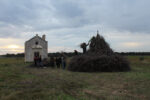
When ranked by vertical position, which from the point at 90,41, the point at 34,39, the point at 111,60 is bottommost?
the point at 111,60

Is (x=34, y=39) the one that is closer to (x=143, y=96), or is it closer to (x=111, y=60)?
(x=111, y=60)

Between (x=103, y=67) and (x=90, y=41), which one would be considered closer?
(x=103, y=67)

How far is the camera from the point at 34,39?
29.6m

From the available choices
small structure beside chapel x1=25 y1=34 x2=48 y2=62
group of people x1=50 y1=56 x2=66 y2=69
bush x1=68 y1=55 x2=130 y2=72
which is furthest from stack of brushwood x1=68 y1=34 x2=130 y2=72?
small structure beside chapel x1=25 y1=34 x2=48 y2=62

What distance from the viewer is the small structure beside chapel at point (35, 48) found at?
29.1 m

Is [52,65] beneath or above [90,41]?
beneath

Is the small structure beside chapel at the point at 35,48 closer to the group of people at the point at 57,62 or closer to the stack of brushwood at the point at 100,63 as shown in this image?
the group of people at the point at 57,62

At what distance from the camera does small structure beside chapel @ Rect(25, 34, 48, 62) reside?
95.3ft

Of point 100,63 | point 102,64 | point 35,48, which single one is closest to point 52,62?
point 100,63

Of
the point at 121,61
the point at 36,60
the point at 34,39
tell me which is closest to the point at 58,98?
the point at 121,61

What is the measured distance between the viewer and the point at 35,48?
29109 mm

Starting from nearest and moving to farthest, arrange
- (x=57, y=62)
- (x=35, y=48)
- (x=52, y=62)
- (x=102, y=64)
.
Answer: (x=102, y=64) → (x=57, y=62) → (x=52, y=62) → (x=35, y=48)

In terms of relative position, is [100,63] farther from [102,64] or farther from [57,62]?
[57,62]

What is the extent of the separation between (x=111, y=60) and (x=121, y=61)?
3.21ft
